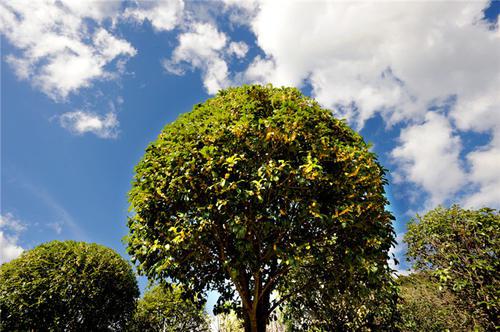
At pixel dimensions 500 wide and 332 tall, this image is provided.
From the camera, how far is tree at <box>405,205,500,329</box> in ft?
30.9

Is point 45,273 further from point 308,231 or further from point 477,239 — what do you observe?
point 477,239

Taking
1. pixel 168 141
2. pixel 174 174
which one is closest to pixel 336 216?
pixel 174 174

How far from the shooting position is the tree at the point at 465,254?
943 cm

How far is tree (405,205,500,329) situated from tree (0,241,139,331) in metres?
13.4

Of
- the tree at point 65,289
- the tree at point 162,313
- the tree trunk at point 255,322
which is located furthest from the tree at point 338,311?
the tree at point 162,313

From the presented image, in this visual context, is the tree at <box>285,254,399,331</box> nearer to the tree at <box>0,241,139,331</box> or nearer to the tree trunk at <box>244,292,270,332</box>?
the tree trunk at <box>244,292,270,332</box>

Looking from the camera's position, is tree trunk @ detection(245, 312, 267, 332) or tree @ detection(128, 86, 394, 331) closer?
tree @ detection(128, 86, 394, 331)

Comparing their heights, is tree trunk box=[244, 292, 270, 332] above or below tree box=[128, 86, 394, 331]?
below

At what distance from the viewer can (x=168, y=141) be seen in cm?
955

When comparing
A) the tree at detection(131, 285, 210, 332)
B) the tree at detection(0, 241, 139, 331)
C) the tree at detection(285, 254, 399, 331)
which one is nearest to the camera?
the tree at detection(285, 254, 399, 331)

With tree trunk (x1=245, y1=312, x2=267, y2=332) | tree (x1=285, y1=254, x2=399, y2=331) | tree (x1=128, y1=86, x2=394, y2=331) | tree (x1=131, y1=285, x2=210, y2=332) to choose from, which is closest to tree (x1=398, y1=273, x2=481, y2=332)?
tree (x1=285, y1=254, x2=399, y2=331)

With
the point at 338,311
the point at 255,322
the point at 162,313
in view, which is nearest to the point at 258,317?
the point at 255,322

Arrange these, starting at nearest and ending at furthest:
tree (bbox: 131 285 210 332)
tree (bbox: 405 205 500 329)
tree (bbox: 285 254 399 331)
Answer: tree (bbox: 405 205 500 329) → tree (bbox: 285 254 399 331) → tree (bbox: 131 285 210 332)

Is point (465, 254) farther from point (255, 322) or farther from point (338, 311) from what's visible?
point (255, 322)
